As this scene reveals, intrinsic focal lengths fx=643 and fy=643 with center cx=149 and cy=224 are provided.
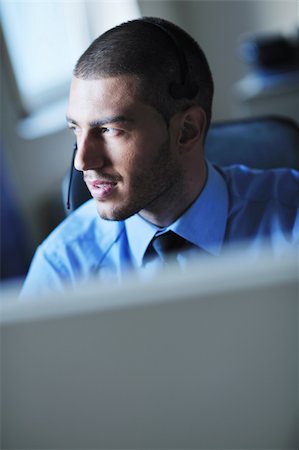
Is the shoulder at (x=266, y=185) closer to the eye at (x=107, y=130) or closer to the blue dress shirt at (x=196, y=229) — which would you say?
the blue dress shirt at (x=196, y=229)

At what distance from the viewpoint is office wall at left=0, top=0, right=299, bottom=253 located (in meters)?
2.84

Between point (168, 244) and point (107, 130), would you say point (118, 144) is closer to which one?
point (107, 130)

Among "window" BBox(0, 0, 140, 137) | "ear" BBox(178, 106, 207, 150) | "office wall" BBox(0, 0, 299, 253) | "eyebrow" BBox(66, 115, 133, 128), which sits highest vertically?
"eyebrow" BBox(66, 115, 133, 128)

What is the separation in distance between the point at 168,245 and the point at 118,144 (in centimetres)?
19

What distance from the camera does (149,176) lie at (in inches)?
39.3

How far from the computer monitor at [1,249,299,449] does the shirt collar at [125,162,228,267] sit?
66cm

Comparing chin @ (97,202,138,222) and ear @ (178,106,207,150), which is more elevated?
ear @ (178,106,207,150)

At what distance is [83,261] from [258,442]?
0.74 metres

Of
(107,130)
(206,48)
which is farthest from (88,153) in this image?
(206,48)

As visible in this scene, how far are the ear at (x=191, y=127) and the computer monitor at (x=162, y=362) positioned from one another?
71 cm

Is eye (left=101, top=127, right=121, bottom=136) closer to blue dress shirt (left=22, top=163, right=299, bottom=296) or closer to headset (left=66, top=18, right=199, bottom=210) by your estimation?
headset (left=66, top=18, right=199, bottom=210)

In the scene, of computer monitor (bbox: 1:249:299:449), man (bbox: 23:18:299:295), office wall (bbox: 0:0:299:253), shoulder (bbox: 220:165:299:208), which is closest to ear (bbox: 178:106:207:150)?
man (bbox: 23:18:299:295)

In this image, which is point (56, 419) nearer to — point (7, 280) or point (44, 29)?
point (7, 280)

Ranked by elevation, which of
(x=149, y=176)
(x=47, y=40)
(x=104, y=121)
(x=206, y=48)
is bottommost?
(x=206, y=48)
